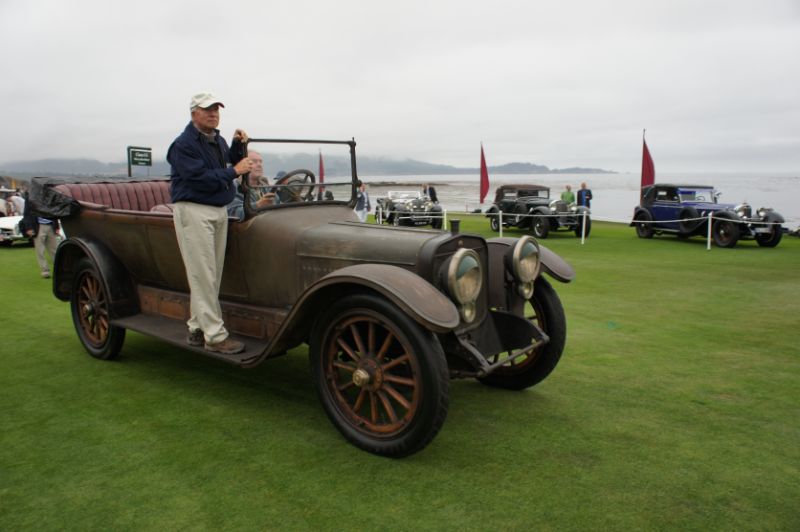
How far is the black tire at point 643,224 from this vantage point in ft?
50.7

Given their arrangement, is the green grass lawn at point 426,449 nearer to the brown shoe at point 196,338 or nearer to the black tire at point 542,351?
the black tire at point 542,351

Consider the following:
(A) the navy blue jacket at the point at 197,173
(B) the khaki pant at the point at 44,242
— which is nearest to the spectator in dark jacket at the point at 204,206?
(A) the navy blue jacket at the point at 197,173

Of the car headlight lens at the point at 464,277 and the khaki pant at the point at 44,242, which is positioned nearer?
the car headlight lens at the point at 464,277

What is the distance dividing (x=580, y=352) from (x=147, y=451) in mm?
3405

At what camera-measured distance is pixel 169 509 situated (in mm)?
2611

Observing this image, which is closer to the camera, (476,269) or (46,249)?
(476,269)

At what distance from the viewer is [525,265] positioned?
12.2 feet

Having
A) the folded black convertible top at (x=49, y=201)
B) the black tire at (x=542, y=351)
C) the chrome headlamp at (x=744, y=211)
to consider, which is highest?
the folded black convertible top at (x=49, y=201)

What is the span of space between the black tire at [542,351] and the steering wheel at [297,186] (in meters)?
1.76

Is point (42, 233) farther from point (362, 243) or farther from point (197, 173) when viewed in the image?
point (362, 243)

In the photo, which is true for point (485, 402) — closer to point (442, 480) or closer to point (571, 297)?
point (442, 480)

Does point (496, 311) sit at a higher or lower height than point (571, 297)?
higher

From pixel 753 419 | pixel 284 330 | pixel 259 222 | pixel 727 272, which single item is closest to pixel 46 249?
pixel 259 222

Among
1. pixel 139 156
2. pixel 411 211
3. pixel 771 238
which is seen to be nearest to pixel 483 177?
pixel 411 211
